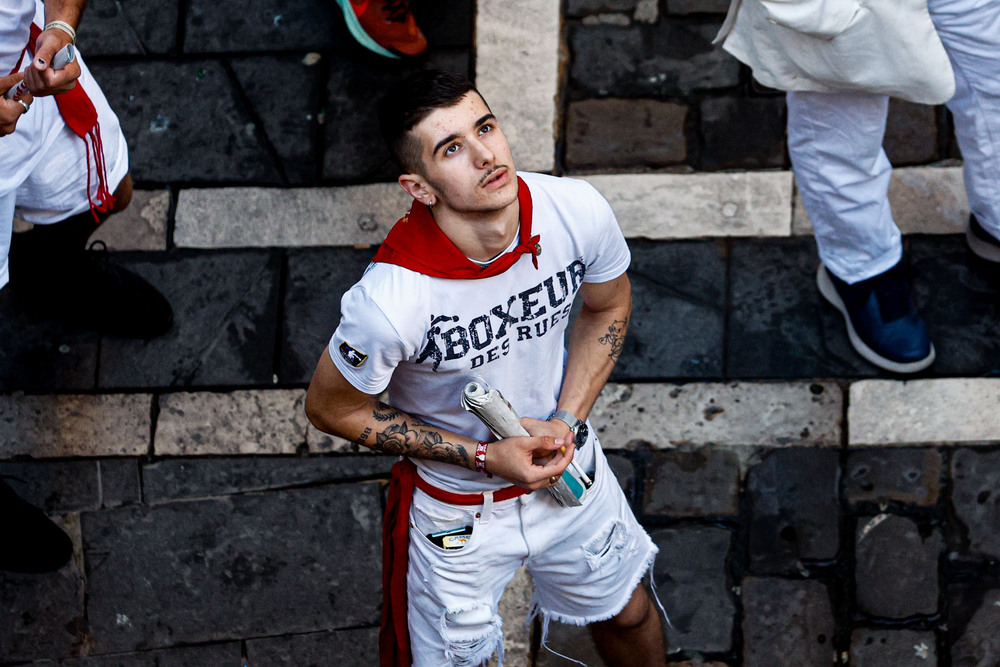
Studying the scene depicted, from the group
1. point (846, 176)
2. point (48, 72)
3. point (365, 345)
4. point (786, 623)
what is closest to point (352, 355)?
point (365, 345)

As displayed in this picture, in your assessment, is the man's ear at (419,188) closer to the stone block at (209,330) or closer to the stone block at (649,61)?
the stone block at (209,330)

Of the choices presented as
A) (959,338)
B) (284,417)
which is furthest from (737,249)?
(284,417)

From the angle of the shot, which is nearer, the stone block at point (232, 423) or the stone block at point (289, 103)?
the stone block at point (232, 423)

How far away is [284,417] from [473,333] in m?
1.85

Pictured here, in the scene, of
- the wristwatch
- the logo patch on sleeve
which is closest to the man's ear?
the logo patch on sleeve

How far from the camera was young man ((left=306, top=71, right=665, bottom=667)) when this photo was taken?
2316 mm

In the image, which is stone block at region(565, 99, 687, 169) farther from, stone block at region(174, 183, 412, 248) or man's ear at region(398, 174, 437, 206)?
man's ear at region(398, 174, 437, 206)

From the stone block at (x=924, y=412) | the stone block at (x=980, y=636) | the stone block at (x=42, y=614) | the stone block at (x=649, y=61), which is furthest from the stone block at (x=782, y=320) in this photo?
the stone block at (x=42, y=614)

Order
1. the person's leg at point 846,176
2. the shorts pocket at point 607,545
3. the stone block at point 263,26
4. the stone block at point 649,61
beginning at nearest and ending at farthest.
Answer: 1. the shorts pocket at point 607,545
2. the person's leg at point 846,176
3. the stone block at point 649,61
4. the stone block at point 263,26

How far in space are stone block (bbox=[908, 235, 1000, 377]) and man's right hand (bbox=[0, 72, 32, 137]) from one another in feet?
11.1

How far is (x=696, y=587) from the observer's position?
145 inches

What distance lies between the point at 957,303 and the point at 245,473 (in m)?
3.06

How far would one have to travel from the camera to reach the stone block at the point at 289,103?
172 inches

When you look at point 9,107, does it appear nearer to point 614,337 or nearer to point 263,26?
point 614,337
